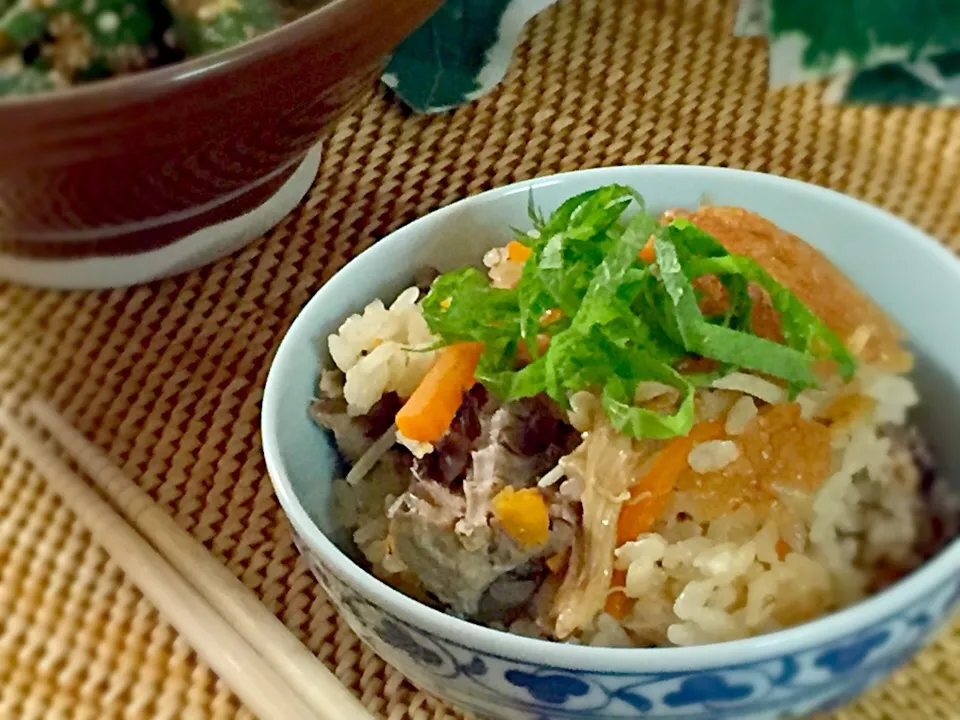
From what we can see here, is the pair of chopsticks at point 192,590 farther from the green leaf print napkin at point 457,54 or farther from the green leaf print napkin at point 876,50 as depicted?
the green leaf print napkin at point 876,50

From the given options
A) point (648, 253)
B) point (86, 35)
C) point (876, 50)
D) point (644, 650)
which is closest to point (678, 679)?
point (644, 650)

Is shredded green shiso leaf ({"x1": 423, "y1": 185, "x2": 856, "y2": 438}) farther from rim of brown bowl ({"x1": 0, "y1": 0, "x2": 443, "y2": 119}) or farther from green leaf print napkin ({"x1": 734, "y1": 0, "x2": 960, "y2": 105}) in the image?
green leaf print napkin ({"x1": 734, "y1": 0, "x2": 960, "y2": 105})

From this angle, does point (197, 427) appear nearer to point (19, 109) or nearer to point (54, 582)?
point (54, 582)

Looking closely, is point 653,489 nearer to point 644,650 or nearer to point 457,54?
point 644,650

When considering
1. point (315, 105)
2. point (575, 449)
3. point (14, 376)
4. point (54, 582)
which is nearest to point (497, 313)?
point (575, 449)

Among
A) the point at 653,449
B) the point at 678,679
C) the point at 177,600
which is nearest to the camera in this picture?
the point at 678,679

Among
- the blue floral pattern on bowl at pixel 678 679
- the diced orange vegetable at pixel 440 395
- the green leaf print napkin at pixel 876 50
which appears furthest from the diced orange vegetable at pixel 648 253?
the green leaf print napkin at pixel 876 50

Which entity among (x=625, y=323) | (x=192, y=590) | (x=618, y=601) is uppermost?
(x=625, y=323)
